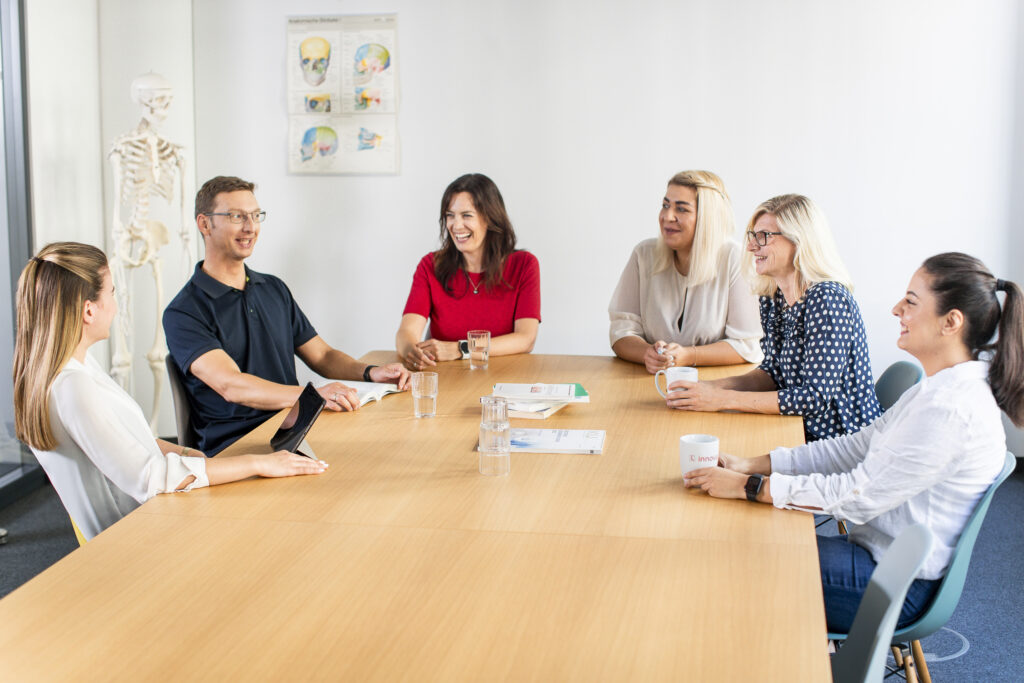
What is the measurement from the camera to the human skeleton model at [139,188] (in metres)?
4.30

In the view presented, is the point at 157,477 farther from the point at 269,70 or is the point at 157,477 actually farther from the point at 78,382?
the point at 269,70

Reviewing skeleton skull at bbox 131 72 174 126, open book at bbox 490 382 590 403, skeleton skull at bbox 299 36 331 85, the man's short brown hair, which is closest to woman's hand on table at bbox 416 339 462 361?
open book at bbox 490 382 590 403

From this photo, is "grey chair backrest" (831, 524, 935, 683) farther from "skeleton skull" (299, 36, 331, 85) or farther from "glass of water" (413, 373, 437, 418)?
"skeleton skull" (299, 36, 331, 85)

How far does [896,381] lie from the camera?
10.0 feet

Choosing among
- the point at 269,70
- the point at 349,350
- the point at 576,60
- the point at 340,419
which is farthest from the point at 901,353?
the point at 269,70

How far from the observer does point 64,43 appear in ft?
14.7

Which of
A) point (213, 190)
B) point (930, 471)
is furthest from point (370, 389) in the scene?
point (930, 471)

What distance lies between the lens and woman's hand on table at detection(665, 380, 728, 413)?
2.77 meters

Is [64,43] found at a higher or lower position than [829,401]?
higher

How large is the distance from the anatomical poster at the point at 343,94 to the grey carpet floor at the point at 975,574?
6.95ft

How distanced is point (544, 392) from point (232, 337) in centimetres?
111

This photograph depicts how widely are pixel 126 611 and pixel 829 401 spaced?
1931 mm

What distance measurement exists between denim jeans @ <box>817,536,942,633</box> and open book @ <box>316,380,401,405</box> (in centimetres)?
138

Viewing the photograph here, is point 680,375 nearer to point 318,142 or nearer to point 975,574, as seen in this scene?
point 975,574
